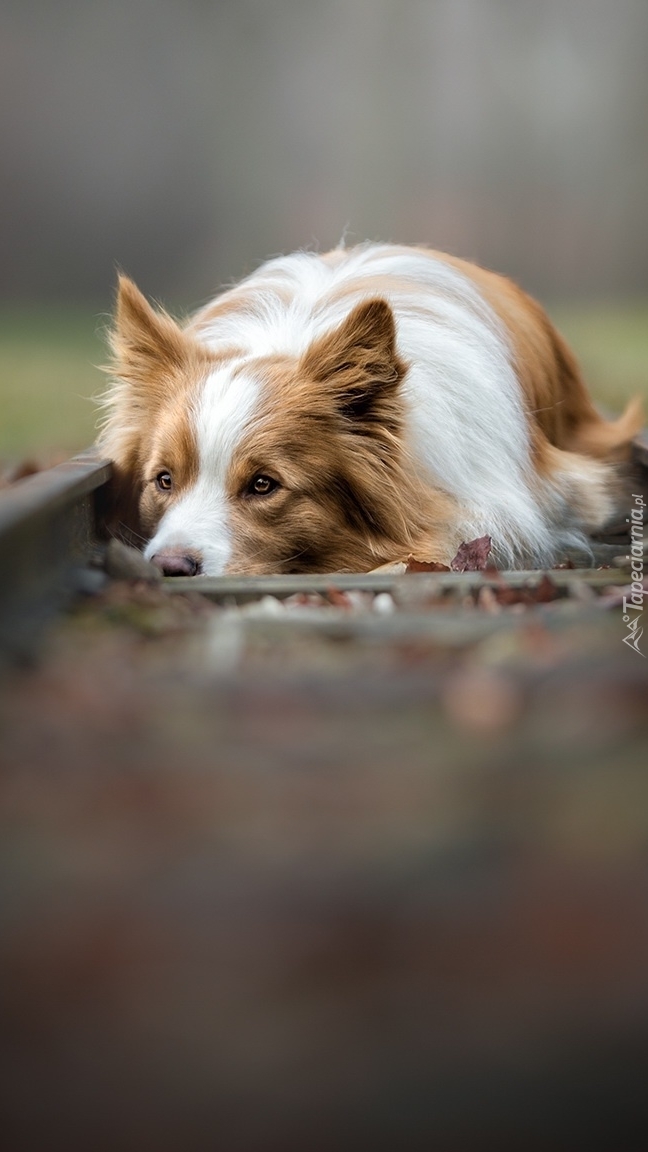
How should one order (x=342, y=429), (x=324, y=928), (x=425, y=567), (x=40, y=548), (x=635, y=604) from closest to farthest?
(x=324, y=928)
(x=635, y=604)
(x=40, y=548)
(x=425, y=567)
(x=342, y=429)

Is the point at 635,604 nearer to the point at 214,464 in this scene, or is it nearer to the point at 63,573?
the point at 63,573

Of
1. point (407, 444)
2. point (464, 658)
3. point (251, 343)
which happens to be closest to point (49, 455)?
point (251, 343)

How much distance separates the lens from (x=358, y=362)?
11.5ft

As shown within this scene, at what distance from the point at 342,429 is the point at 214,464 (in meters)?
0.42

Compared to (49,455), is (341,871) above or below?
above

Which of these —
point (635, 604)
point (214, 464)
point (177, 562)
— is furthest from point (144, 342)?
point (635, 604)

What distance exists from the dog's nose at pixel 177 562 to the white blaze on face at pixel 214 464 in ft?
0.27

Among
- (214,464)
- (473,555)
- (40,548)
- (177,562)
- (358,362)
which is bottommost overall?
(473,555)

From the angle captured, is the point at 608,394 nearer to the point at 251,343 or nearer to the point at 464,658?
the point at 251,343

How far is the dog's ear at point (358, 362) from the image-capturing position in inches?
134

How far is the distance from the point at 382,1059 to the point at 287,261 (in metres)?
3.81

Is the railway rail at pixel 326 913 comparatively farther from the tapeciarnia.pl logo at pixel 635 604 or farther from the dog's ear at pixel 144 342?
the dog's ear at pixel 144 342

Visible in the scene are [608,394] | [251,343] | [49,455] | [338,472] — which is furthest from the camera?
[608,394]

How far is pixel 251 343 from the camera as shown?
394cm
